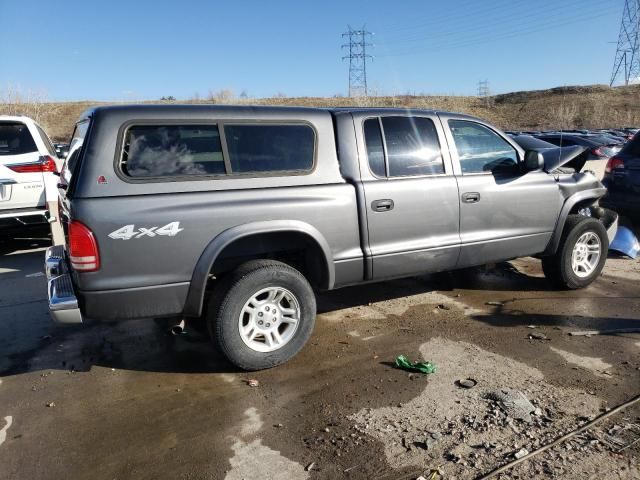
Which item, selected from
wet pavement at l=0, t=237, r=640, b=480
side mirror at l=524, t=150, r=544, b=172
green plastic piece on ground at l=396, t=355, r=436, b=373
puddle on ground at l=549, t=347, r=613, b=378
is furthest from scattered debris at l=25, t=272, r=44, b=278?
puddle on ground at l=549, t=347, r=613, b=378

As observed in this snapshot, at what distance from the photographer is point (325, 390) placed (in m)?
3.61

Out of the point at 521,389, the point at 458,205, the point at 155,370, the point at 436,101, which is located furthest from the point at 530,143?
the point at 436,101

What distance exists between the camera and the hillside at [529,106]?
1962 inches

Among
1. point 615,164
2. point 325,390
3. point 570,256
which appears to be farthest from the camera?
point 615,164

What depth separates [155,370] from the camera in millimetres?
4023

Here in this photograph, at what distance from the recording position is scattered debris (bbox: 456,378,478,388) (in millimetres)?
3602

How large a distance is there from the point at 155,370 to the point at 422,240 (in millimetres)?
2415

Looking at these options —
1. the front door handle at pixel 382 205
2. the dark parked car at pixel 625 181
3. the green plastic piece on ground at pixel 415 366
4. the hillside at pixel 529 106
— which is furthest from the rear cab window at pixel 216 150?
the hillside at pixel 529 106

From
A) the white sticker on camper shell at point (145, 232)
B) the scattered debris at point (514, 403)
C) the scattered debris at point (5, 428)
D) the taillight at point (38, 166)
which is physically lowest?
the scattered debris at point (514, 403)

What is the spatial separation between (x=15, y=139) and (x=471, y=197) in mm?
6333

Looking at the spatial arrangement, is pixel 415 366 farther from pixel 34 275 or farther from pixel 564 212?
pixel 34 275

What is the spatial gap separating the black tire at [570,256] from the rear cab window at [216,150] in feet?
9.81

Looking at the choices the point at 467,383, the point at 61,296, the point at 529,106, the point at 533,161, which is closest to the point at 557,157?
the point at 533,161

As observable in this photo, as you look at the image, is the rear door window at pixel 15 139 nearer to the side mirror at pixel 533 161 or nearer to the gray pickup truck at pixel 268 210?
the gray pickup truck at pixel 268 210
